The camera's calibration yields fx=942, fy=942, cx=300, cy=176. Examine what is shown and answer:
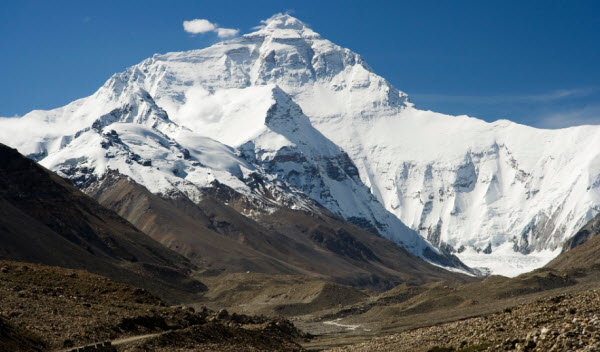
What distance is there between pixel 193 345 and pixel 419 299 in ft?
380

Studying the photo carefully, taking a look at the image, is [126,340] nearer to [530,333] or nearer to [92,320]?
[92,320]

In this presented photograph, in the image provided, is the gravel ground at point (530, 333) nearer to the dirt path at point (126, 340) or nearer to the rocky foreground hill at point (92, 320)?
the rocky foreground hill at point (92, 320)

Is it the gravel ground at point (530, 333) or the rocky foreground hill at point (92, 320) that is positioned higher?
the gravel ground at point (530, 333)

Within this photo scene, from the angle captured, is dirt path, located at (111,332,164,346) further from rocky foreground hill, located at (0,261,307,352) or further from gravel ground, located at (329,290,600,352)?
gravel ground, located at (329,290,600,352)

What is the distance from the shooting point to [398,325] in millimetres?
151250

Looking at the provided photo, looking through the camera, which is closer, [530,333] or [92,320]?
[530,333]

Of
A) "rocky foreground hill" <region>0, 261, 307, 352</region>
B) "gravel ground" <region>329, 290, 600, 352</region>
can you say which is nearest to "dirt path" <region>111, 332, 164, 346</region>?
"rocky foreground hill" <region>0, 261, 307, 352</region>

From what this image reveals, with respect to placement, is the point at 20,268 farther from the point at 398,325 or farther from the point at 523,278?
the point at 523,278

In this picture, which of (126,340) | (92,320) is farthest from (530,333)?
(92,320)

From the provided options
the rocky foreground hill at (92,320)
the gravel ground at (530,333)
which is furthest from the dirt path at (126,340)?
the gravel ground at (530,333)

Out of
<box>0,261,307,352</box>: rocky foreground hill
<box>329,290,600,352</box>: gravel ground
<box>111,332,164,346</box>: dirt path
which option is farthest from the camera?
<box>111,332,164,346</box>: dirt path

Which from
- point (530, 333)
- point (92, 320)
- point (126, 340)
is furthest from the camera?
point (92, 320)

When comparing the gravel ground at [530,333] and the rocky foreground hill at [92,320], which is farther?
the rocky foreground hill at [92,320]

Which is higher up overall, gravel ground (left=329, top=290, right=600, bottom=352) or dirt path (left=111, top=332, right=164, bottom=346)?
gravel ground (left=329, top=290, right=600, bottom=352)
